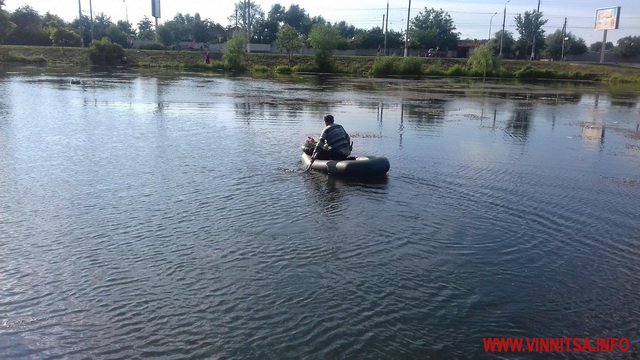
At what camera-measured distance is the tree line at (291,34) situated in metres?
90.6

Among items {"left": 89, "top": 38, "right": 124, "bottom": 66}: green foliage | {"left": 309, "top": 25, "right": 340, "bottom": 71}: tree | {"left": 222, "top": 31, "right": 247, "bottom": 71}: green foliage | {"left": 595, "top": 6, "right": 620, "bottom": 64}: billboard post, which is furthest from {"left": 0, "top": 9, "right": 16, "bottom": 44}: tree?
{"left": 595, "top": 6, "right": 620, "bottom": 64}: billboard post

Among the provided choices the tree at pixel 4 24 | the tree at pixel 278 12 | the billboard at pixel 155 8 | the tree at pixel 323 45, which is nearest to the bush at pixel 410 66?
the tree at pixel 323 45

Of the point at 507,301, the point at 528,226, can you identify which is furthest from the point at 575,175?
the point at 507,301

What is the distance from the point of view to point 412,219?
9.87 metres

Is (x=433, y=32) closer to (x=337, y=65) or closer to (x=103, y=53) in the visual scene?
(x=337, y=65)

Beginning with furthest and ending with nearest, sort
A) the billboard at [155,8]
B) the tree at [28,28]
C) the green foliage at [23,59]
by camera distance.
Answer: the billboard at [155,8] → the tree at [28,28] → the green foliage at [23,59]

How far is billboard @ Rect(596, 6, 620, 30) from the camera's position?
8212 cm

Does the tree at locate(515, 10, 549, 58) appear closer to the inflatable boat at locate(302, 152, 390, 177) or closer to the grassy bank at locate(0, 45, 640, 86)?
the grassy bank at locate(0, 45, 640, 86)

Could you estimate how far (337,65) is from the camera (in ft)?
251

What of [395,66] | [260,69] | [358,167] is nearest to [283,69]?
[260,69]

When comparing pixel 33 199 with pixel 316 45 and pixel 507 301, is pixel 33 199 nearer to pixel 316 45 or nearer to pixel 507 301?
pixel 507 301

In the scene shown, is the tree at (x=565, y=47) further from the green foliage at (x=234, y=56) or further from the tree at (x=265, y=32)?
the green foliage at (x=234, y=56)

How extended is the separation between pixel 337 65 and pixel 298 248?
70340 millimetres

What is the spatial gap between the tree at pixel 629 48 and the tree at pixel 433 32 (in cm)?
3112
